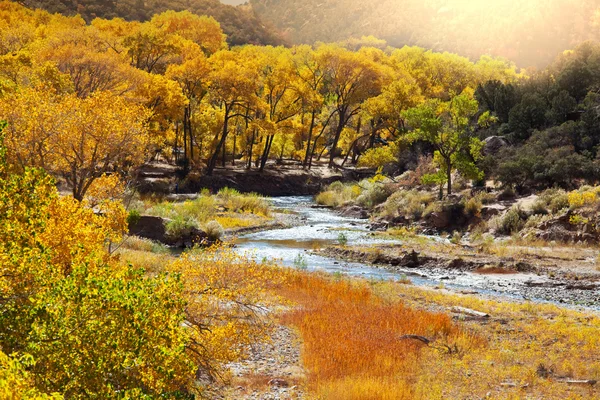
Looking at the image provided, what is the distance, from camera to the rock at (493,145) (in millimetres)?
39531

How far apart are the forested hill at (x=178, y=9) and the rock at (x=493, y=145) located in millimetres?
77653

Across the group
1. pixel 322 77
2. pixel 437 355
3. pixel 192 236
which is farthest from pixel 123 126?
pixel 322 77

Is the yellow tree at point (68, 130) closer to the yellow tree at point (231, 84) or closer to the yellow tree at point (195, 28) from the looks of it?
the yellow tree at point (231, 84)

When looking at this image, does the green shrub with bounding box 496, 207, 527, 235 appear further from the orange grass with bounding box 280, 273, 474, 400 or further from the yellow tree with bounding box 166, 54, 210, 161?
the yellow tree with bounding box 166, 54, 210, 161

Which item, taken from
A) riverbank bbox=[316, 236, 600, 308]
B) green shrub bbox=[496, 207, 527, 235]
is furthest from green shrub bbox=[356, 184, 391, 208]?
riverbank bbox=[316, 236, 600, 308]

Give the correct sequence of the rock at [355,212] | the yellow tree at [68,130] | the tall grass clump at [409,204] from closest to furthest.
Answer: the yellow tree at [68,130] → the tall grass clump at [409,204] → the rock at [355,212]

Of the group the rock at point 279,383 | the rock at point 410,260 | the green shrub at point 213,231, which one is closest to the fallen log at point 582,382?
the rock at point 279,383

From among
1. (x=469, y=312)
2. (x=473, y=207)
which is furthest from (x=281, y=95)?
(x=469, y=312)

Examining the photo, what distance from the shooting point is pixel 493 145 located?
132 ft

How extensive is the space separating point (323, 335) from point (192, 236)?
16.0 m

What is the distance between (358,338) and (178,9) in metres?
131

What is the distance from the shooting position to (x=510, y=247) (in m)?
25.2

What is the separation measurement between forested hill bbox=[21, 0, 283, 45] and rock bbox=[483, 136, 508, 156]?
7765 cm

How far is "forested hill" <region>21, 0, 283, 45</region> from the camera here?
3898 inches
